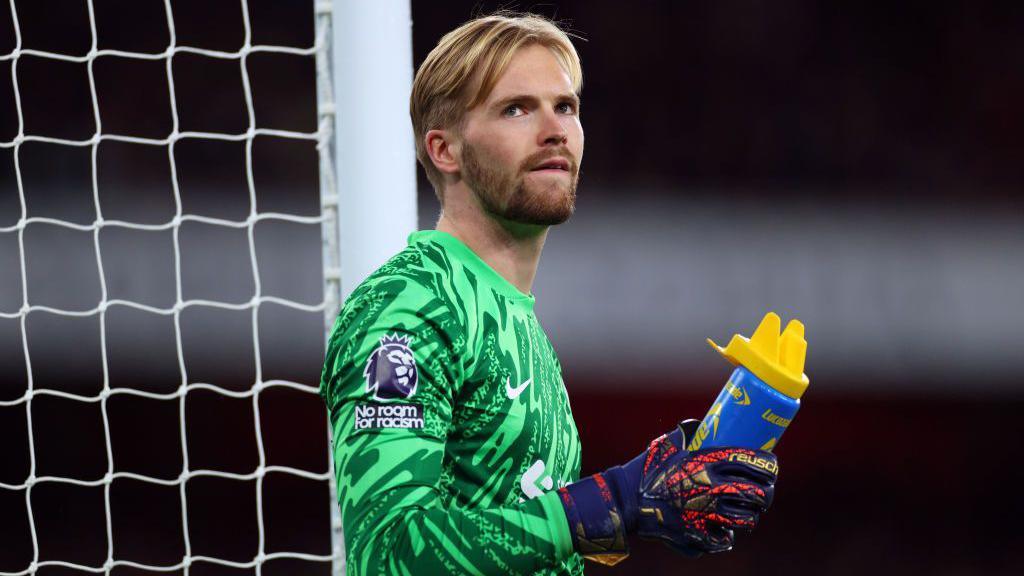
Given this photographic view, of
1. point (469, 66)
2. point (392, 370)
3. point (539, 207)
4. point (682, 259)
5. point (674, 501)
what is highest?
point (469, 66)

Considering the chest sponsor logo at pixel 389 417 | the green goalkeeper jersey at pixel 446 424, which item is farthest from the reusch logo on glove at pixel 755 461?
the chest sponsor logo at pixel 389 417

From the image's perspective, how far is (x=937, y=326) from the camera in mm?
8117

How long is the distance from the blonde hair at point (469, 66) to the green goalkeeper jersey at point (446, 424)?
16 centimetres

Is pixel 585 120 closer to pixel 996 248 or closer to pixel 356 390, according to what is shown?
Result: pixel 996 248

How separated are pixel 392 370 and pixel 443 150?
39cm

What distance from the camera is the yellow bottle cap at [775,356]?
1161mm

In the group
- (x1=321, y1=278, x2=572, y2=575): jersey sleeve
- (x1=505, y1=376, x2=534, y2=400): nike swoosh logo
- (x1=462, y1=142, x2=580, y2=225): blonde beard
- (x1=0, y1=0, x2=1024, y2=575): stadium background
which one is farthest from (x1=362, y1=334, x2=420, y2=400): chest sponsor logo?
(x1=0, y1=0, x2=1024, y2=575): stadium background

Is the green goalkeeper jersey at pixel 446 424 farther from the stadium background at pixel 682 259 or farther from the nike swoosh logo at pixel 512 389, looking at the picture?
the stadium background at pixel 682 259

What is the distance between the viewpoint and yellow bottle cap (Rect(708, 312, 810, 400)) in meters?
1.16

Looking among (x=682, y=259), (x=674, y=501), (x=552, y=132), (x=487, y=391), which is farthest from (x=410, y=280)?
(x=682, y=259)

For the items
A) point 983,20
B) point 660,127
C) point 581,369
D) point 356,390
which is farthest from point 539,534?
point 983,20

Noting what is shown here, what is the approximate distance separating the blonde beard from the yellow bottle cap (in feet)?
0.90

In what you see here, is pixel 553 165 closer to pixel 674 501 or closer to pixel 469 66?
pixel 469 66

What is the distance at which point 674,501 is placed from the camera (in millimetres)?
1104
